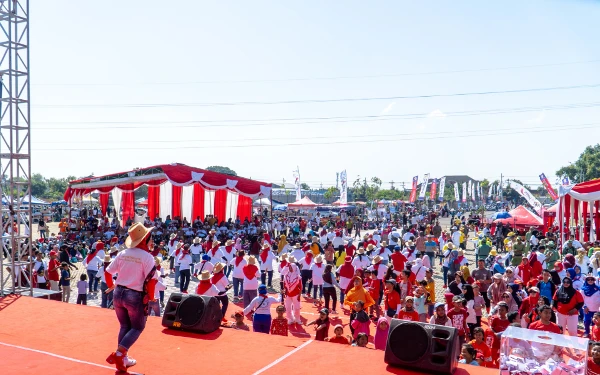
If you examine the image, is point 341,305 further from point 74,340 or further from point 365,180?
point 365,180

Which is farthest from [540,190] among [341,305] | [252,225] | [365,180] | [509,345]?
[509,345]

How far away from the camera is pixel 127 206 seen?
32500 mm

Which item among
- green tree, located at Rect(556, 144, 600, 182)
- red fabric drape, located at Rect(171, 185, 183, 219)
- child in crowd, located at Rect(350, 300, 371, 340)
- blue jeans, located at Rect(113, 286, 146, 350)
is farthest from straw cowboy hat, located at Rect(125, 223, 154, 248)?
green tree, located at Rect(556, 144, 600, 182)

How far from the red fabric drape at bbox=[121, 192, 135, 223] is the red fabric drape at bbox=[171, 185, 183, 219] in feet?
8.49

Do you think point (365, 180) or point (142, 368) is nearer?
point (142, 368)

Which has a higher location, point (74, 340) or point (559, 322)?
point (74, 340)

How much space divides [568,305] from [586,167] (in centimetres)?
8176

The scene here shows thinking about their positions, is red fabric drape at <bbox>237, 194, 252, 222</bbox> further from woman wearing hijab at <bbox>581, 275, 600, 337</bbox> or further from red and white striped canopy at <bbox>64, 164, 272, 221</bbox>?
woman wearing hijab at <bbox>581, 275, 600, 337</bbox>

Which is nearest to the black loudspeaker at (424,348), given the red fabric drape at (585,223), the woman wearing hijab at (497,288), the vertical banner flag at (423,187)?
the woman wearing hijab at (497,288)

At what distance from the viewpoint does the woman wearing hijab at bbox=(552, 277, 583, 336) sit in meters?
9.44

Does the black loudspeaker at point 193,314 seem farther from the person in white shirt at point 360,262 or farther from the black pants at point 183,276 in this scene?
the black pants at point 183,276

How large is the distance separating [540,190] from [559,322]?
5131 inches

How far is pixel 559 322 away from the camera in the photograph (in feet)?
31.6

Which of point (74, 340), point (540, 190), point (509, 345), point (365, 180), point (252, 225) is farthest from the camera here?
point (540, 190)
